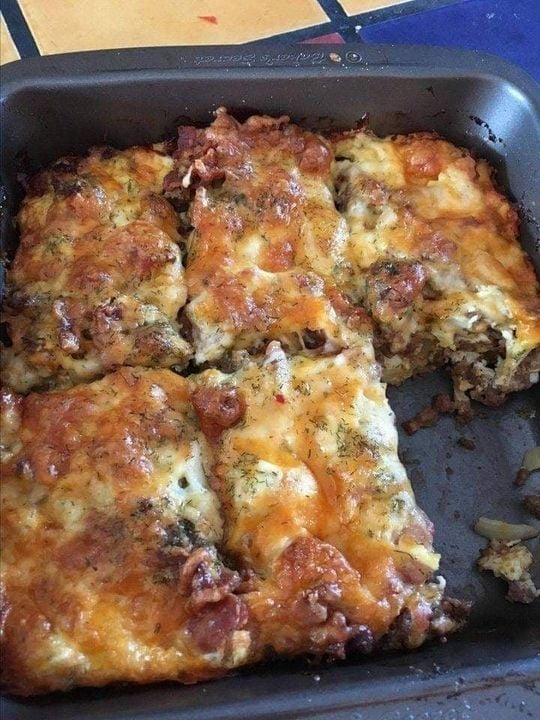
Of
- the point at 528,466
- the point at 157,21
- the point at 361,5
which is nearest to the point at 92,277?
the point at 528,466

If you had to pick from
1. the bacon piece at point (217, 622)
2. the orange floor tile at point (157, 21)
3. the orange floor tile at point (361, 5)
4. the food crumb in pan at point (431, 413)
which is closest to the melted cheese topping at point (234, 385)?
the bacon piece at point (217, 622)

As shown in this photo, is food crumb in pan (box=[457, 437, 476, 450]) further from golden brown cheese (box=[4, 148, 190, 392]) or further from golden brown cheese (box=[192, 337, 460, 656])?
golden brown cheese (box=[4, 148, 190, 392])

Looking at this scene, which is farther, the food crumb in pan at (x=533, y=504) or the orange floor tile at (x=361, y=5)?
the orange floor tile at (x=361, y=5)

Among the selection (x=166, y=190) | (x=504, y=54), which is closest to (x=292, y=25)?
(x=504, y=54)

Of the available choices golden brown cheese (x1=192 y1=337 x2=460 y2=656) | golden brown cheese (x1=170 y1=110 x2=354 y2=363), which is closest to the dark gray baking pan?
golden brown cheese (x1=170 y1=110 x2=354 y2=363)

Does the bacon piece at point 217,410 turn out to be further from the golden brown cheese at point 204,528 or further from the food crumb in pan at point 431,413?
the food crumb in pan at point 431,413

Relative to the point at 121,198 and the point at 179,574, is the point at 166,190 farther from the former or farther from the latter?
the point at 179,574

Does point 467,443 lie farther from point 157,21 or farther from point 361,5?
point 157,21
